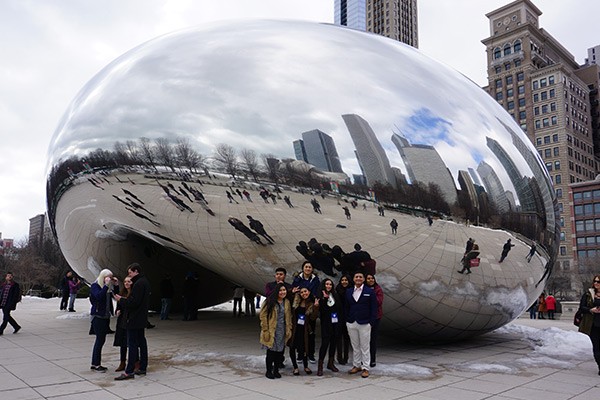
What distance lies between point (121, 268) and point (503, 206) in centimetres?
864

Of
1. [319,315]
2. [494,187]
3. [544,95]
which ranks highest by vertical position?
[544,95]

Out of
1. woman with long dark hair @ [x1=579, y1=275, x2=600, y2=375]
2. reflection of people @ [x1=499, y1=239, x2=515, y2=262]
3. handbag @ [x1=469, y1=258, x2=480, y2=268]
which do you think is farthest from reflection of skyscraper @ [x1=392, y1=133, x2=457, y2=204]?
woman with long dark hair @ [x1=579, y1=275, x2=600, y2=375]

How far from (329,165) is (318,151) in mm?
249

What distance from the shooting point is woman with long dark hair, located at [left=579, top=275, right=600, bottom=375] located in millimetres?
6961

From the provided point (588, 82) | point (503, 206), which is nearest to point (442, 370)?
point (503, 206)

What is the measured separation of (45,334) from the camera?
417 inches

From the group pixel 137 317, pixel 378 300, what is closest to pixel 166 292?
pixel 137 317

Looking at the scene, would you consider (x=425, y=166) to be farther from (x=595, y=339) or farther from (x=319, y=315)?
(x=595, y=339)

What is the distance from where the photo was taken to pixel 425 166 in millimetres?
6832

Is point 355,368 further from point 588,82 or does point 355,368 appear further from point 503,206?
point 588,82

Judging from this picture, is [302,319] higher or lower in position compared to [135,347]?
higher

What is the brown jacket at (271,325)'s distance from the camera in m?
6.51

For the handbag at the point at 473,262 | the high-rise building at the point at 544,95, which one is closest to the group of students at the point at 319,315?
the handbag at the point at 473,262

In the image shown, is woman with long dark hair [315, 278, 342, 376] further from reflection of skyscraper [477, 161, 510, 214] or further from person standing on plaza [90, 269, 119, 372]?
person standing on plaza [90, 269, 119, 372]
